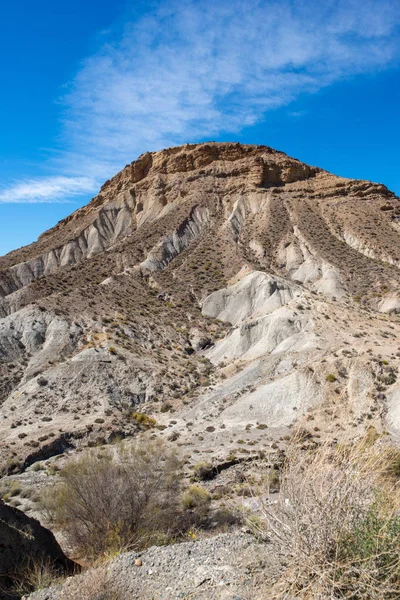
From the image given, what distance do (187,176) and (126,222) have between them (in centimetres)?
1389

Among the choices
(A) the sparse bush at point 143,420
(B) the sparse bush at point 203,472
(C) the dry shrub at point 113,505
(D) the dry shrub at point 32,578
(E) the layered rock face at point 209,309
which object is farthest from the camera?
(A) the sparse bush at point 143,420

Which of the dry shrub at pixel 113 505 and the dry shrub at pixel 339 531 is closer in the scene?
the dry shrub at pixel 339 531

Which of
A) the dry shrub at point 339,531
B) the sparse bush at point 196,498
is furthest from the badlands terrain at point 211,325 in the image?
the sparse bush at point 196,498

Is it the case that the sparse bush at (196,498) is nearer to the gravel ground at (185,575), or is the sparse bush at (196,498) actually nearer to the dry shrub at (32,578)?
the dry shrub at (32,578)

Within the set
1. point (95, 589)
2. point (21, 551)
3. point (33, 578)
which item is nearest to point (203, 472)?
point (21, 551)

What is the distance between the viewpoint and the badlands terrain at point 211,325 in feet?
64.4

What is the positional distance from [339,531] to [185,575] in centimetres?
326

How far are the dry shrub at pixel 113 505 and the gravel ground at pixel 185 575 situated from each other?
2489 mm

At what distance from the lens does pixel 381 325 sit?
28.8 m

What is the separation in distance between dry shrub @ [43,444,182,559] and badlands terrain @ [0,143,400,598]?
124 centimetres

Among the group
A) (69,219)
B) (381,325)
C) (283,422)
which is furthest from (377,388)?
(69,219)

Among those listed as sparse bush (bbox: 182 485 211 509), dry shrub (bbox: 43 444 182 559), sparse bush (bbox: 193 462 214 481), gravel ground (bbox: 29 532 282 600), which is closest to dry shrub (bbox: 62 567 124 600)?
gravel ground (bbox: 29 532 282 600)

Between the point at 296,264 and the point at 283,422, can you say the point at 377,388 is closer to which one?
the point at 283,422

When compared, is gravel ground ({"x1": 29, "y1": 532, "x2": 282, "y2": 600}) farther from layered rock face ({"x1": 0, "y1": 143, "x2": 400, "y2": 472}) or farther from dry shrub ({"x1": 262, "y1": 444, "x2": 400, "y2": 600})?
layered rock face ({"x1": 0, "y1": 143, "x2": 400, "y2": 472})
